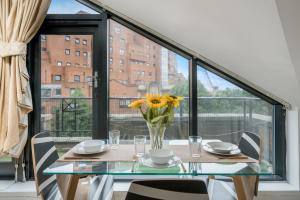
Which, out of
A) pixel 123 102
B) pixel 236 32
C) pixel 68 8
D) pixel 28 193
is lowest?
pixel 28 193

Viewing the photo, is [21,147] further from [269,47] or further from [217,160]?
[269,47]

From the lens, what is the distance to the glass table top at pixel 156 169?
4.51 ft

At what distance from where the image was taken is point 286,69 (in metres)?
1.83

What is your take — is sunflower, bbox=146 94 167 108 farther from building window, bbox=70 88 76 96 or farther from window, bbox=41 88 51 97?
window, bbox=41 88 51 97

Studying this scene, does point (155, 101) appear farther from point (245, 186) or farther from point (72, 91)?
point (72, 91)

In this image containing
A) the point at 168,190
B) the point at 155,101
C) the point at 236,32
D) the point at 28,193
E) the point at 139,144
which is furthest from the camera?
the point at 28,193

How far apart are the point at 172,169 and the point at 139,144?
0.35m

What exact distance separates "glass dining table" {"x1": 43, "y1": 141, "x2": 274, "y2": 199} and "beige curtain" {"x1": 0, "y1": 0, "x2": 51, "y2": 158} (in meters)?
1.02

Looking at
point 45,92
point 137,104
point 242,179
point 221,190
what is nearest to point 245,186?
point 242,179

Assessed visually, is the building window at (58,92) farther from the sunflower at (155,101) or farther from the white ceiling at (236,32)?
the sunflower at (155,101)

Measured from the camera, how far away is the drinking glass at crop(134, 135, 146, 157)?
164 centimetres

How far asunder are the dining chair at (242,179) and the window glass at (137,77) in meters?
0.79

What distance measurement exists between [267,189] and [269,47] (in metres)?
1.46

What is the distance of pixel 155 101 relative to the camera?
5.05ft
